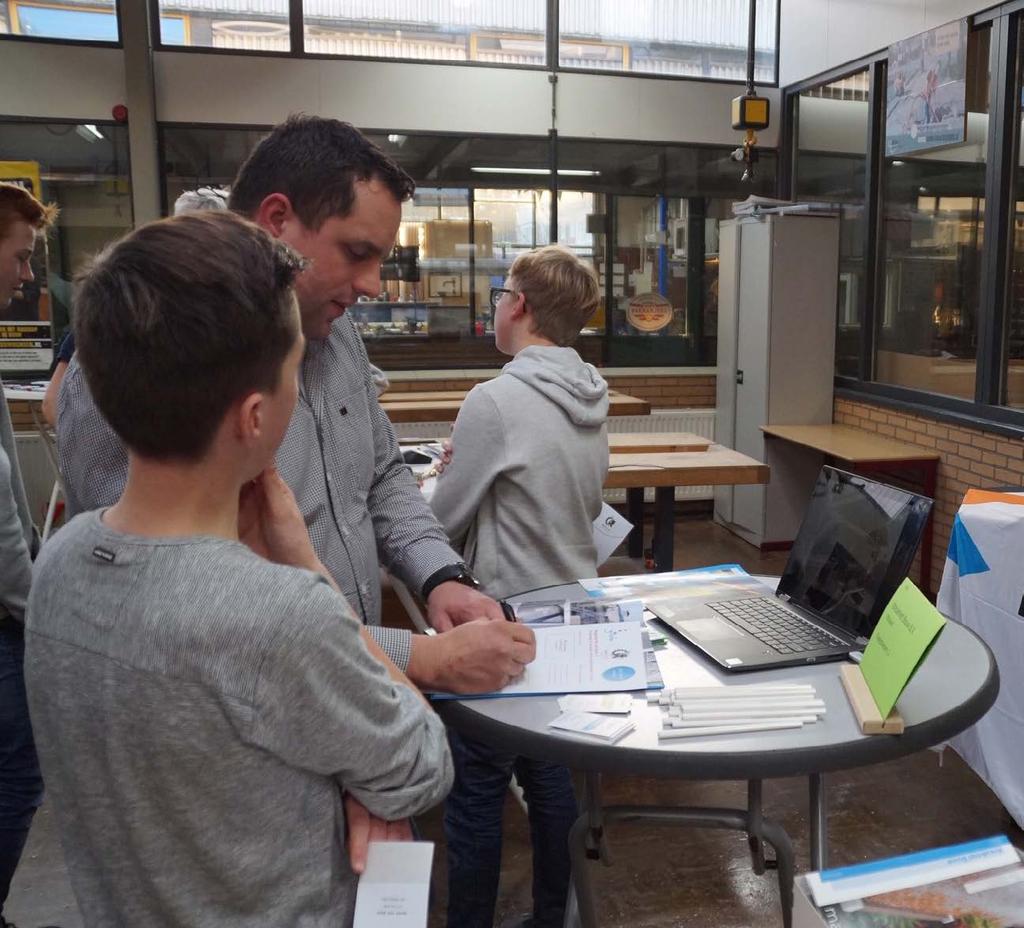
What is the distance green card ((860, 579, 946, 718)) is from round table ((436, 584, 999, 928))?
5 centimetres

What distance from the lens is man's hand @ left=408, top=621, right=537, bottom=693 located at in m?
1.24

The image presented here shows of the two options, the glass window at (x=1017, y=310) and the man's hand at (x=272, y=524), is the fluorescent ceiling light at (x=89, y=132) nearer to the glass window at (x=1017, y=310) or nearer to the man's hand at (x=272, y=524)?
the glass window at (x=1017, y=310)

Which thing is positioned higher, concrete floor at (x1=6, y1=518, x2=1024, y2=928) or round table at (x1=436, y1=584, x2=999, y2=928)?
round table at (x1=436, y1=584, x2=999, y2=928)

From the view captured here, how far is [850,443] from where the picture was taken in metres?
4.91

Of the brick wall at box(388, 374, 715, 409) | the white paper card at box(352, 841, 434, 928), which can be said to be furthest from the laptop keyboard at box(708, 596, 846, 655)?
the brick wall at box(388, 374, 715, 409)

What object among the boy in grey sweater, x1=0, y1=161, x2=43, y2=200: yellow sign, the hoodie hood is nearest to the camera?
the boy in grey sweater

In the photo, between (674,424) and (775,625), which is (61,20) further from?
(775,625)

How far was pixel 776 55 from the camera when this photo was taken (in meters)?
6.20

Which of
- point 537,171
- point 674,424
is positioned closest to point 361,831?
point 674,424

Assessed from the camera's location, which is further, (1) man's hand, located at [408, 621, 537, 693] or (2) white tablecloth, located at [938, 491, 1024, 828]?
(2) white tablecloth, located at [938, 491, 1024, 828]

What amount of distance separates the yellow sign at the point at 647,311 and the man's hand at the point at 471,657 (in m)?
5.28

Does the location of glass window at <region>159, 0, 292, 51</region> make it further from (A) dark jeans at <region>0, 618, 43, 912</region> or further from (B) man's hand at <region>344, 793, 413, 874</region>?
(B) man's hand at <region>344, 793, 413, 874</region>

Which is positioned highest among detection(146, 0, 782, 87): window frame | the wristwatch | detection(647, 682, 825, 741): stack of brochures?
detection(146, 0, 782, 87): window frame

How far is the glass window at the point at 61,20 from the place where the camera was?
5.31m
